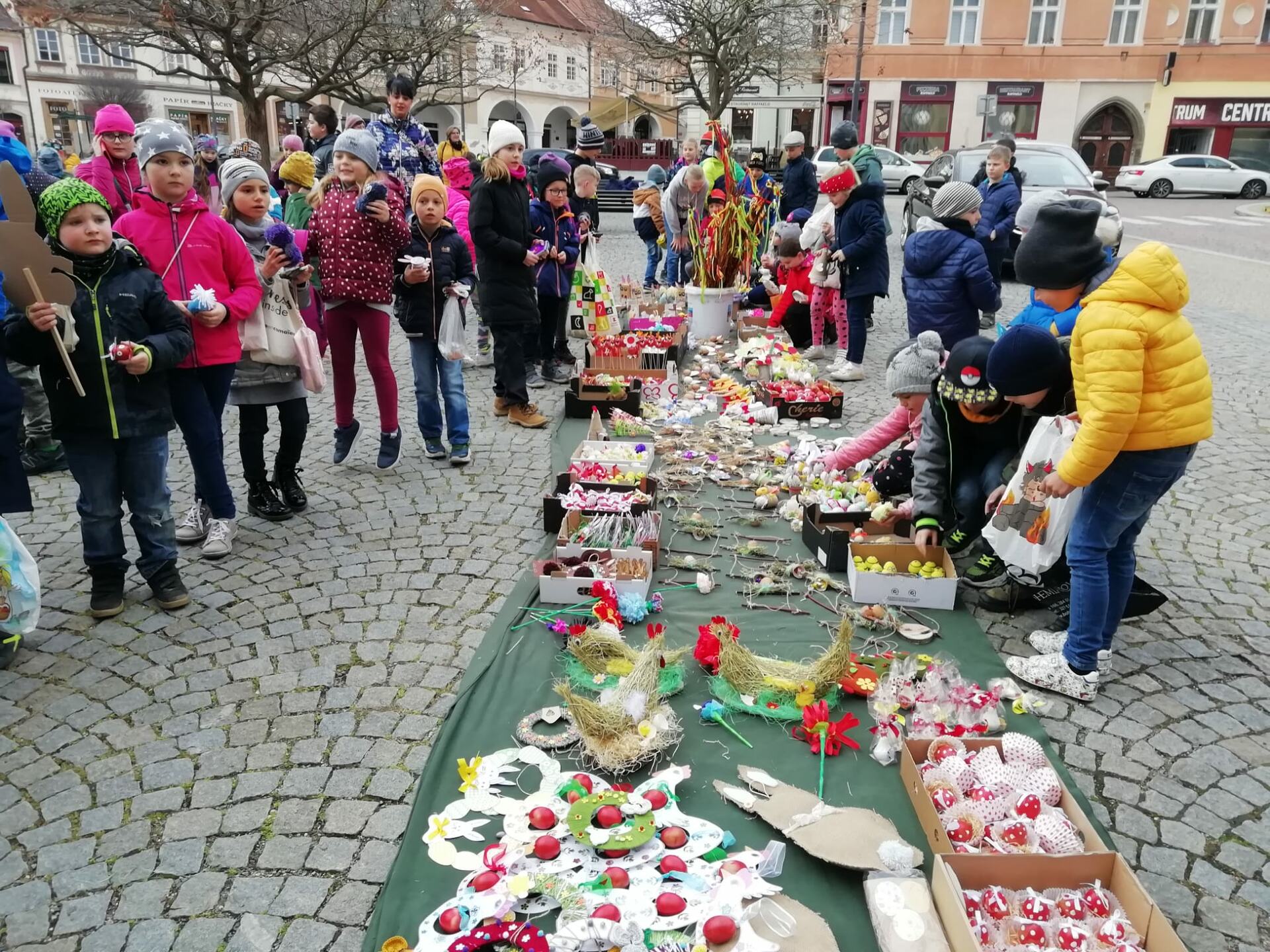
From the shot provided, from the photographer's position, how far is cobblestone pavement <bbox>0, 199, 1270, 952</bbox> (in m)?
2.32

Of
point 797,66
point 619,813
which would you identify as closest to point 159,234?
point 619,813

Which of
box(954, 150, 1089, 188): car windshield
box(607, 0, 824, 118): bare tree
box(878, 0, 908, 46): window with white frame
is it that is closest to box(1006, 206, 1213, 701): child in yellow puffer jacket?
box(954, 150, 1089, 188): car windshield

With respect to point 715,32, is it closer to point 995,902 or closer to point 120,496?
point 120,496

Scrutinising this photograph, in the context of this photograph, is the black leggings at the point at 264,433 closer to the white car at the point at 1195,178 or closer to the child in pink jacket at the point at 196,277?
the child in pink jacket at the point at 196,277

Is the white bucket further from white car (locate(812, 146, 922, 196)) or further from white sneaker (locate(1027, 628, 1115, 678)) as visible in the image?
white car (locate(812, 146, 922, 196))

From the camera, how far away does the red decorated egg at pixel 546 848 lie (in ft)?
7.71

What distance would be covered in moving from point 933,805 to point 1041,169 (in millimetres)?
12354

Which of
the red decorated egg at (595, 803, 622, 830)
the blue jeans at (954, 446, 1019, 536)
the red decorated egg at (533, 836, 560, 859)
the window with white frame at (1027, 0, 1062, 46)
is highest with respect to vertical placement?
the window with white frame at (1027, 0, 1062, 46)

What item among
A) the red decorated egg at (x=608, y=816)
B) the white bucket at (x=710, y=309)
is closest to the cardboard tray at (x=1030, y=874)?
the red decorated egg at (x=608, y=816)

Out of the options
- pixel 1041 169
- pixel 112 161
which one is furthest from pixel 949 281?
pixel 1041 169

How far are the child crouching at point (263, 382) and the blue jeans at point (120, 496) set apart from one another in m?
0.68

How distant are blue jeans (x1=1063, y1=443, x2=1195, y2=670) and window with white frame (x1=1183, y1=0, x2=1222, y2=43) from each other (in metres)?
35.1

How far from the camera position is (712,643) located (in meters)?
3.31

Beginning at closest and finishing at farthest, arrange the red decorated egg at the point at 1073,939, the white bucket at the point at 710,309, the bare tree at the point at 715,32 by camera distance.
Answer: the red decorated egg at the point at 1073,939 < the white bucket at the point at 710,309 < the bare tree at the point at 715,32
